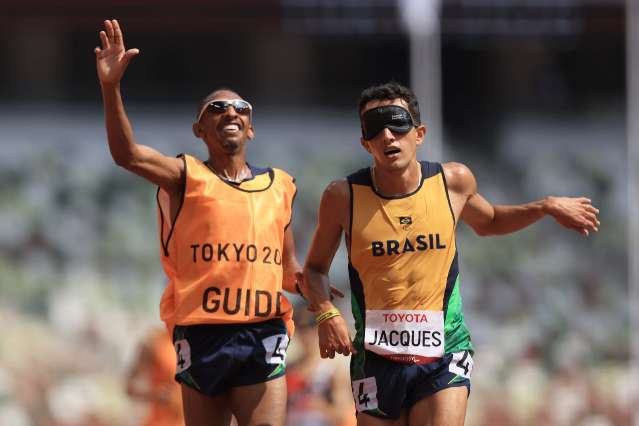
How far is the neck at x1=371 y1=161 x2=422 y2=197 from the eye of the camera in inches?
259

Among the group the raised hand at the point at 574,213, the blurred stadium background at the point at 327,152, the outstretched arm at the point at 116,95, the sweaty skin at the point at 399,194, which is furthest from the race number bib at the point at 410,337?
the blurred stadium background at the point at 327,152

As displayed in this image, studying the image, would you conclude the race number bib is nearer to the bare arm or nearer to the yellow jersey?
the yellow jersey

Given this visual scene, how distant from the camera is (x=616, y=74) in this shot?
16.5 meters

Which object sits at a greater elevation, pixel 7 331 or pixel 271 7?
pixel 271 7

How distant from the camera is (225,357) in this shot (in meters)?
6.52

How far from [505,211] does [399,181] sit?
672 mm

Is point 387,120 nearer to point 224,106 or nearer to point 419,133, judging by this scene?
point 419,133

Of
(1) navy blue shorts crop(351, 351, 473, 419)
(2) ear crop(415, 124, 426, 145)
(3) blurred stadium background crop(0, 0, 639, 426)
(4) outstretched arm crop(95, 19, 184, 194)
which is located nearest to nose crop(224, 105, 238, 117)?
(4) outstretched arm crop(95, 19, 184, 194)

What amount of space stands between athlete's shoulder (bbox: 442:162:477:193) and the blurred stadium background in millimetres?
8039

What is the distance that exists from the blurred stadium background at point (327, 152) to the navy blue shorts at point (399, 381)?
848 centimetres

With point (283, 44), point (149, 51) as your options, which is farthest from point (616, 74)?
point (149, 51)

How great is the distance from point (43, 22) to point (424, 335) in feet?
31.5

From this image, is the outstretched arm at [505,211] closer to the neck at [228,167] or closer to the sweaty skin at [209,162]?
the sweaty skin at [209,162]

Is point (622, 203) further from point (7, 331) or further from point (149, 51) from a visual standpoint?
point (7, 331)
